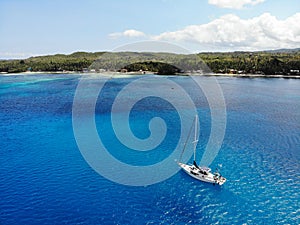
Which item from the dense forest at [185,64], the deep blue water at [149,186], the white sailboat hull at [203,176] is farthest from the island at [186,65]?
the white sailboat hull at [203,176]

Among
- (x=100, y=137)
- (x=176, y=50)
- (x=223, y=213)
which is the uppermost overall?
(x=176, y=50)

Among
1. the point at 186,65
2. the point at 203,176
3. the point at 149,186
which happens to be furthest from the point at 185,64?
the point at 149,186

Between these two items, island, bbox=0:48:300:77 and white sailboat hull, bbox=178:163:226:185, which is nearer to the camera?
white sailboat hull, bbox=178:163:226:185

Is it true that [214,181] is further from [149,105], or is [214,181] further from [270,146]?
[149,105]

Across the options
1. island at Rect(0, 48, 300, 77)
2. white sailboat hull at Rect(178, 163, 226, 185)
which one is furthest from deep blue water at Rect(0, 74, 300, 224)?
island at Rect(0, 48, 300, 77)

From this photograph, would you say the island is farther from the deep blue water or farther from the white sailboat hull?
the white sailboat hull

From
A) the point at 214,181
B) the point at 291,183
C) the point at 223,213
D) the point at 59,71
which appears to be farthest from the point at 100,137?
the point at 59,71
